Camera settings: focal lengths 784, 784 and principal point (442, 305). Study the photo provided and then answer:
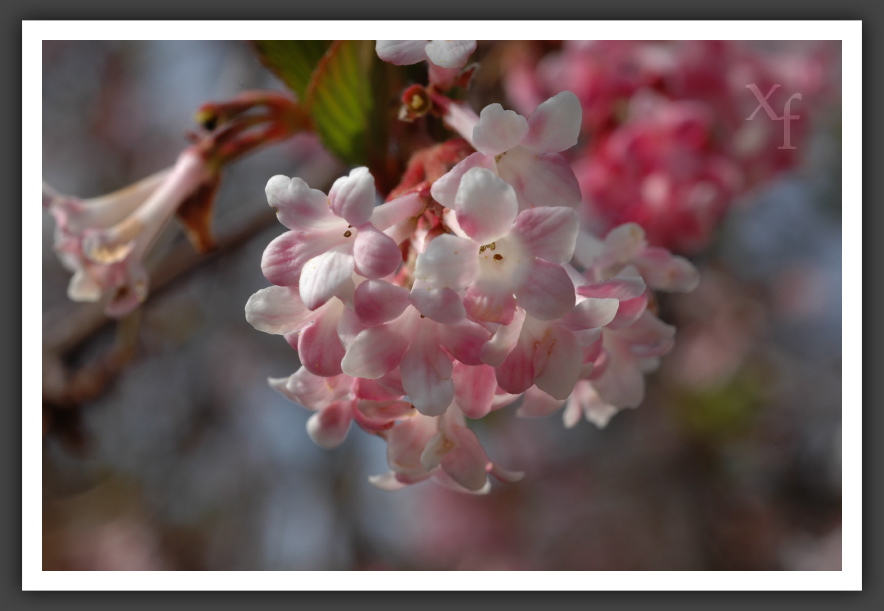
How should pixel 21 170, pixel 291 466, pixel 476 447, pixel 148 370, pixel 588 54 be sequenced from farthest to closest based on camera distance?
pixel 291 466, pixel 148 370, pixel 588 54, pixel 21 170, pixel 476 447

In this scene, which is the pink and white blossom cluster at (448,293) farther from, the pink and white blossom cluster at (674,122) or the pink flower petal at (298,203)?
the pink and white blossom cluster at (674,122)

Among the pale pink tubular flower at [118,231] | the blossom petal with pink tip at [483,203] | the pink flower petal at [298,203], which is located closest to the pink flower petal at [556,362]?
the blossom petal with pink tip at [483,203]

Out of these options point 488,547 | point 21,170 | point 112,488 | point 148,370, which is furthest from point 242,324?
point 21,170

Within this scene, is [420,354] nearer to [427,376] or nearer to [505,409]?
[427,376]

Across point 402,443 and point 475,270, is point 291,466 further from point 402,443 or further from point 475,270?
point 475,270

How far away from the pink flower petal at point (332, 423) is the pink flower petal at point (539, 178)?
0.26 meters

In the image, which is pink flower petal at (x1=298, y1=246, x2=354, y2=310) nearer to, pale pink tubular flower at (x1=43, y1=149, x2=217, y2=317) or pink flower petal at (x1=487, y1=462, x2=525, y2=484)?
pink flower petal at (x1=487, y1=462, x2=525, y2=484)

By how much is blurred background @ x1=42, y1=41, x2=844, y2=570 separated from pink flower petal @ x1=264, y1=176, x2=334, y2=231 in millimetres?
799

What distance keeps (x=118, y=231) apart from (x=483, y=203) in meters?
0.55

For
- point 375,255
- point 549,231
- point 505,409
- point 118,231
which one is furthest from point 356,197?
point 505,409

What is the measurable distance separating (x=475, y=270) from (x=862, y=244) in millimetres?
752

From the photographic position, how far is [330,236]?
66cm

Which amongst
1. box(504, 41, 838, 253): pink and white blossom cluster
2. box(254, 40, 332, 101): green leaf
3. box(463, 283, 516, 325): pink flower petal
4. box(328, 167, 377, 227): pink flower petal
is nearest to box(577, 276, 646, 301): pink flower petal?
box(463, 283, 516, 325): pink flower petal

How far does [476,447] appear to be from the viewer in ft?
2.41
